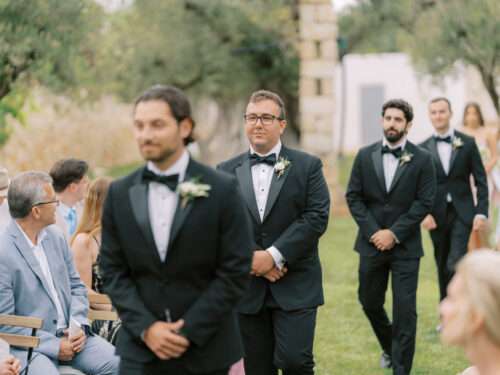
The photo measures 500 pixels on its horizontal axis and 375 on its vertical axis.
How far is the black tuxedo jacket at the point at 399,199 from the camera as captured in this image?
7.52 metres

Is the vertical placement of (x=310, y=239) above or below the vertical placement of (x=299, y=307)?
above

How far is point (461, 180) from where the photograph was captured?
9.51m

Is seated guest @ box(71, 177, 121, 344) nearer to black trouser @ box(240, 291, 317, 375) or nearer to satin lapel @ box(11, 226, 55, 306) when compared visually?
satin lapel @ box(11, 226, 55, 306)

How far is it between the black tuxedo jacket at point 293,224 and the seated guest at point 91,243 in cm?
115

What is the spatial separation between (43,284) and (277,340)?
1.58 meters

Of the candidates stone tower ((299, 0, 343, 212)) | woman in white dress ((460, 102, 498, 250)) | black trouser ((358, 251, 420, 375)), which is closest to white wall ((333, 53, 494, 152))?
stone tower ((299, 0, 343, 212))

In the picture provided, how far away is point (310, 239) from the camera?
19.9 feet

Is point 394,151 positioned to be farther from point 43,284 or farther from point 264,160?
point 43,284

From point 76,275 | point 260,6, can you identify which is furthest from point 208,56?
point 76,275

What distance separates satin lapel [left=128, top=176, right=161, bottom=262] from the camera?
4.19 meters

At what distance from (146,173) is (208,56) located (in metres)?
21.7

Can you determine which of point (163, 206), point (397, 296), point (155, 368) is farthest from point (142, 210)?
point (397, 296)

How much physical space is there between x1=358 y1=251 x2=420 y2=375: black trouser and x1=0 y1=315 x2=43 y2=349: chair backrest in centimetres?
317

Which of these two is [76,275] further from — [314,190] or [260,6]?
[260,6]
